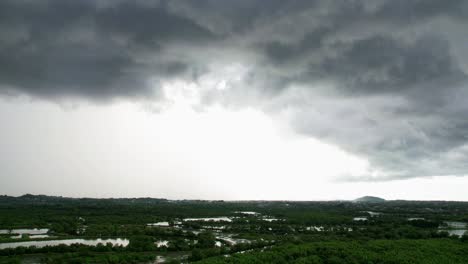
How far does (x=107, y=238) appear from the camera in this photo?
191ft

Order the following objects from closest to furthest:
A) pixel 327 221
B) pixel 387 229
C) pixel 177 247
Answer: pixel 177 247, pixel 387 229, pixel 327 221

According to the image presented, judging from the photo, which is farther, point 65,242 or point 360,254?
point 65,242

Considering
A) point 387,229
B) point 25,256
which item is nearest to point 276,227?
point 387,229

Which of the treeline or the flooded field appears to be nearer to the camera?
the treeline

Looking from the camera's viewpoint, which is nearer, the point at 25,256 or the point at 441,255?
the point at 25,256

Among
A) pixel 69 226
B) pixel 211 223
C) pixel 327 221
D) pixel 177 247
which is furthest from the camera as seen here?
pixel 327 221

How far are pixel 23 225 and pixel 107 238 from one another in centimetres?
2650

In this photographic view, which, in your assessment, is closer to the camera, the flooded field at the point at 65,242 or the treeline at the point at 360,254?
the treeline at the point at 360,254

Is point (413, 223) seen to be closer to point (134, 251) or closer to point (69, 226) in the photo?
point (134, 251)

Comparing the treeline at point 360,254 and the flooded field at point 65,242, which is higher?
the flooded field at point 65,242

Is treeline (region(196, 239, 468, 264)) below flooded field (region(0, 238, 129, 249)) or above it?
below

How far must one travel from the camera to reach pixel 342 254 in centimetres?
4522

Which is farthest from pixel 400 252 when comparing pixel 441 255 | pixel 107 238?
pixel 107 238

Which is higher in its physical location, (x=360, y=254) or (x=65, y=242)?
(x=65, y=242)
